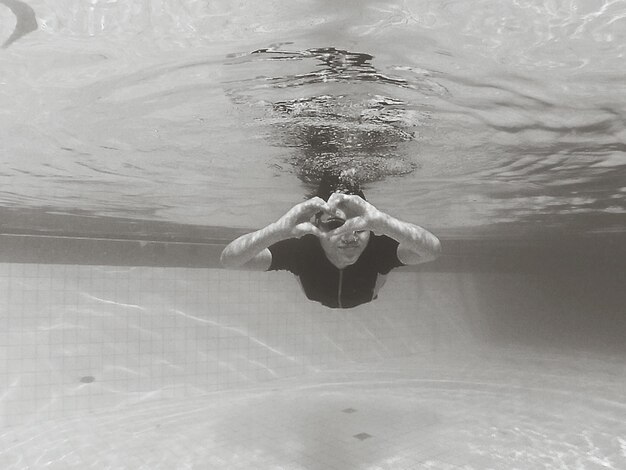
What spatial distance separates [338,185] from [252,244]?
5.36 metres

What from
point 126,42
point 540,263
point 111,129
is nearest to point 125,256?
point 111,129

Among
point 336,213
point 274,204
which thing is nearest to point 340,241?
point 336,213

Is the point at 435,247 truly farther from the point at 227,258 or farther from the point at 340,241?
the point at 227,258

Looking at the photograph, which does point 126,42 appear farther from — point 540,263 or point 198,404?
point 540,263

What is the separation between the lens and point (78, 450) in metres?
8.62

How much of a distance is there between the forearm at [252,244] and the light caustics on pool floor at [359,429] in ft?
13.5

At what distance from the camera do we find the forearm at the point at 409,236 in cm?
442

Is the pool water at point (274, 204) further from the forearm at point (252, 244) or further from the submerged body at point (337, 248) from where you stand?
the forearm at point (252, 244)

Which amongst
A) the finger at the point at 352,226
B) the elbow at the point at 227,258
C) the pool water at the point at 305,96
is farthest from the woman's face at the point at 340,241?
the pool water at the point at 305,96

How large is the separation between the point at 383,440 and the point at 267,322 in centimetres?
806

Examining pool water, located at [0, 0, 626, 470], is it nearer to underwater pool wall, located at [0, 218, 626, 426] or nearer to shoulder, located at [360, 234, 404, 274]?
underwater pool wall, located at [0, 218, 626, 426]

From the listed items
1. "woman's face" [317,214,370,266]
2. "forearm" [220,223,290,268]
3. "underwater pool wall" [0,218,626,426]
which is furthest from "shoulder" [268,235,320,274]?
"underwater pool wall" [0,218,626,426]

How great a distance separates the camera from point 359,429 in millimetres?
9141

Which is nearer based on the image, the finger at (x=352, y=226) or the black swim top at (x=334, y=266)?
the finger at (x=352, y=226)
